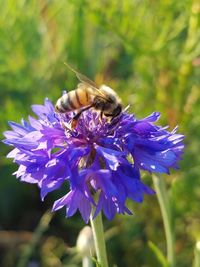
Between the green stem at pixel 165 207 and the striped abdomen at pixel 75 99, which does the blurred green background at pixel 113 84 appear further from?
the striped abdomen at pixel 75 99

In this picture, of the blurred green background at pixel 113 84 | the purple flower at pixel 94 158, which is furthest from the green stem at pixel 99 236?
the blurred green background at pixel 113 84

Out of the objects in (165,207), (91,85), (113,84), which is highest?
(113,84)

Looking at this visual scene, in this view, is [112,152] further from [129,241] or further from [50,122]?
[129,241]

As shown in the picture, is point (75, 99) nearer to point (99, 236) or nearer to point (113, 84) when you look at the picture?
point (99, 236)

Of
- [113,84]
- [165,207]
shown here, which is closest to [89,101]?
[165,207]

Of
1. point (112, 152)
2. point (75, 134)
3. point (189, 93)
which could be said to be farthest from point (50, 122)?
point (189, 93)
